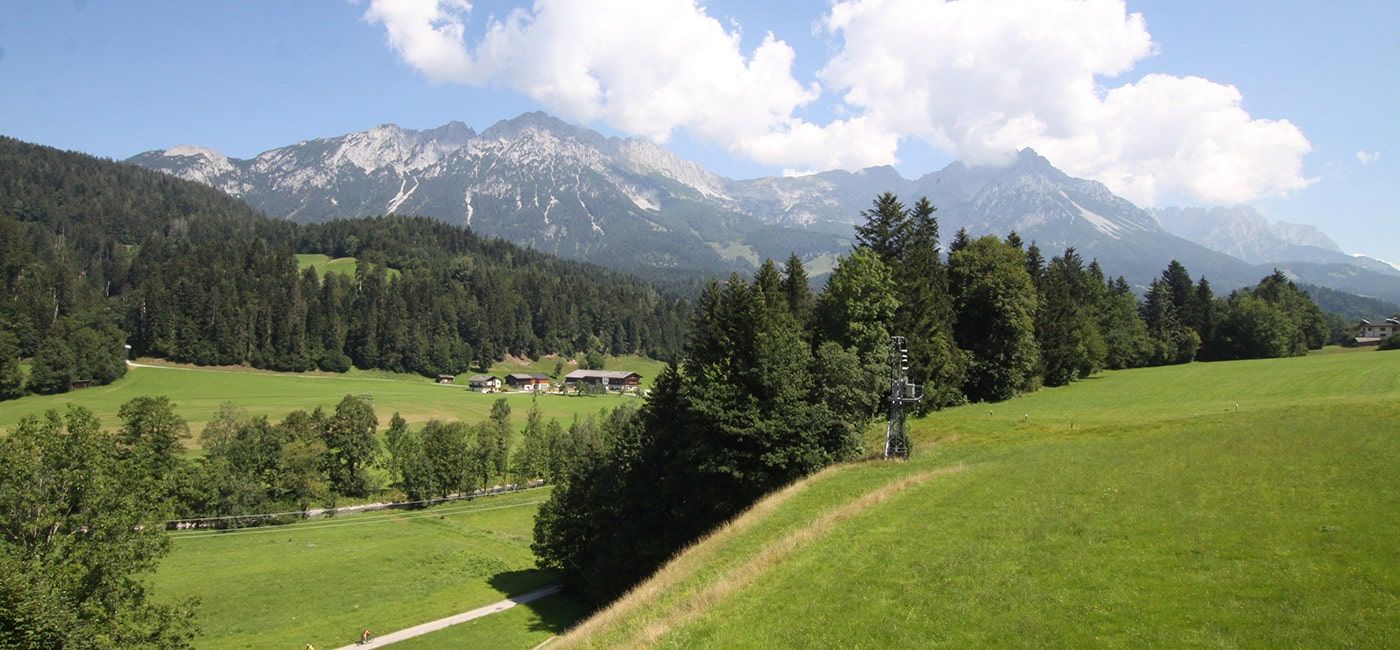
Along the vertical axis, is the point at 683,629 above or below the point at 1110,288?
below

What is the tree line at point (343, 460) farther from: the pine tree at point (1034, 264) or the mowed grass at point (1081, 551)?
the mowed grass at point (1081, 551)

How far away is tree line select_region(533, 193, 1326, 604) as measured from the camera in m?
39.4

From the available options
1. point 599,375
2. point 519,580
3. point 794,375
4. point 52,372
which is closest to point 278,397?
point 52,372

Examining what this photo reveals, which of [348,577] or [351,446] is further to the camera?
[351,446]

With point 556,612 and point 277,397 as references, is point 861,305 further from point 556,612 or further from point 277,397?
point 277,397

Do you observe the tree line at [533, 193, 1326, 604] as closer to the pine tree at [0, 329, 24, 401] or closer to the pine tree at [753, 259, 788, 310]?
the pine tree at [753, 259, 788, 310]

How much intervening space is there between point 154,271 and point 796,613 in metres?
223

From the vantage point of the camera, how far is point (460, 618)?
49.7 metres

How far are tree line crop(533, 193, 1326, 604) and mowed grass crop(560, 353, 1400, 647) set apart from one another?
588 centimetres

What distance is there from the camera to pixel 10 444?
89.1 ft

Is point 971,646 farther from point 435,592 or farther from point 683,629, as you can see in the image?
point 435,592

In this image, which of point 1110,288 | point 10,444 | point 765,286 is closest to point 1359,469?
point 765,286

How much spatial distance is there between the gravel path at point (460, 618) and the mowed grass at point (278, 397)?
63060mm

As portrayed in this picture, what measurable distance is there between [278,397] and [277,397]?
15 centimetres
